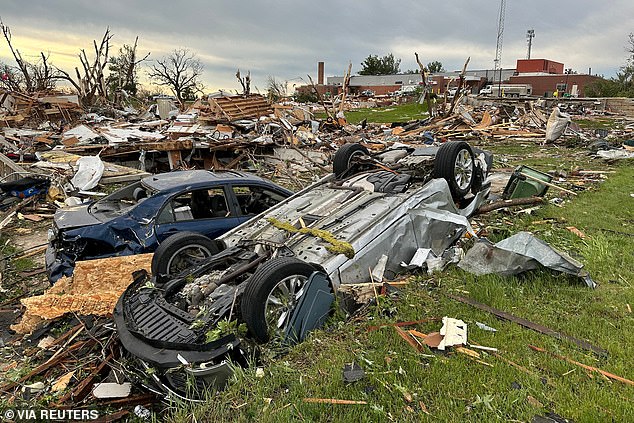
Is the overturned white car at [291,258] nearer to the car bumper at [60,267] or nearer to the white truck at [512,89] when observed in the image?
the car bumper at [60,267]

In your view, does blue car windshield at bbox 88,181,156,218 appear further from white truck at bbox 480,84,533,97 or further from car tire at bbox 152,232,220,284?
white truck at bbox 480,84,533,97

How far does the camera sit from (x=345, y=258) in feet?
13.8

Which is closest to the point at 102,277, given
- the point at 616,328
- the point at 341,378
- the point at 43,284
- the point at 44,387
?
the point at 44,387

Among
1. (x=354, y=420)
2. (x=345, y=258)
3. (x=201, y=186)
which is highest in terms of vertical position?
(x=201, y=186)

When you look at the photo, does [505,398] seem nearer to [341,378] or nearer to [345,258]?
[341,378]

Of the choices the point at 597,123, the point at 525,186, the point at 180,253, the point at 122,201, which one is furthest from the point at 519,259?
the point at 597,123

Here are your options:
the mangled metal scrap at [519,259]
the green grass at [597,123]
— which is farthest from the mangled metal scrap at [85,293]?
the green grass at [597,123]

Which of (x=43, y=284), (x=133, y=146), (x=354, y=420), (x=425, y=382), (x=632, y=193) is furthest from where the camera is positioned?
(x=133, y=146)

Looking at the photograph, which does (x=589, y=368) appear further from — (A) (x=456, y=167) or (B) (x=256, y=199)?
(B) (x=256, y=199)

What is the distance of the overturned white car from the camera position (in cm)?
324

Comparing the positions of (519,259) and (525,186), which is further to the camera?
(525,186)

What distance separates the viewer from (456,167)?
5922 mm

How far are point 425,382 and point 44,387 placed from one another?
10.1ft

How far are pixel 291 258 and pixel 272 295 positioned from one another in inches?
14.3
